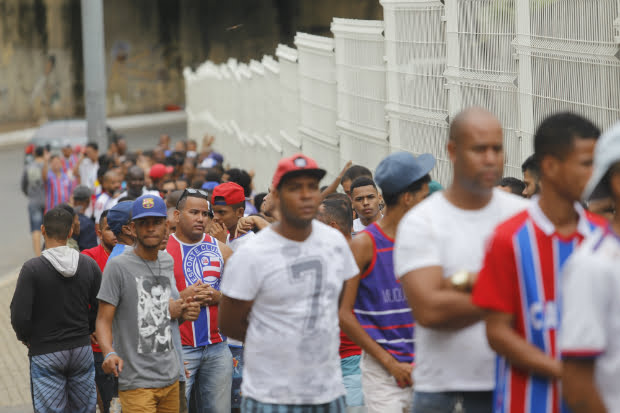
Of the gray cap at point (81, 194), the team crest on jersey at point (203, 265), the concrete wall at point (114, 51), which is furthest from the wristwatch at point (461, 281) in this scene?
the concrete wall at point (114, 51)

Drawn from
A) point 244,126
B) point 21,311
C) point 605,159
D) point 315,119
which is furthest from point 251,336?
point 244,126

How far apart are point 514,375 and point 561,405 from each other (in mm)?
185

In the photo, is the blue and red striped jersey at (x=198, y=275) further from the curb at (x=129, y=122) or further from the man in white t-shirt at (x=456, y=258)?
the curb at (x=129, y=122)

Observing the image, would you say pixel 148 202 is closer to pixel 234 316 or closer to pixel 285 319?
pixel 234 316

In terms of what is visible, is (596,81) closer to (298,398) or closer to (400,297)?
(400,297)

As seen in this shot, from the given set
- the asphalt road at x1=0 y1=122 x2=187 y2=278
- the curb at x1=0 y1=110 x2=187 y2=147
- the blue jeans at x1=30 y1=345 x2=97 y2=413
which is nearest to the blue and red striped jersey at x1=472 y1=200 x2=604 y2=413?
the blue jeans at x1=30 y1=345 x2=97 y2=413

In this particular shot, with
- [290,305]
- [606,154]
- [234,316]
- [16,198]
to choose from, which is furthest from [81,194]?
[16,198]

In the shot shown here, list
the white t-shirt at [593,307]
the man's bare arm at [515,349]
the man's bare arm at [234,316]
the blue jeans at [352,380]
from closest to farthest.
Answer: the white t-shirt at [593,307], the man's bare arm at [515,349], the man's bare arm at [234,316], the blue jeans at [352,380]

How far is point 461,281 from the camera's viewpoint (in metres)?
3.65

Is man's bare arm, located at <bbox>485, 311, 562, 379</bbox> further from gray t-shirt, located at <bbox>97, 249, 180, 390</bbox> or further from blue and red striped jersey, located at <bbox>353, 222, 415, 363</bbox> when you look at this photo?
gray t-shirt, located at <bbox>97, 249, 180, 390</bbox>

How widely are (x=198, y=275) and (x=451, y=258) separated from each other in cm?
352

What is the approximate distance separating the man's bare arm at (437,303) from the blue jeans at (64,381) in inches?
158

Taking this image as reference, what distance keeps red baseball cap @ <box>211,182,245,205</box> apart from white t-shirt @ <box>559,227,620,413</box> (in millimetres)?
5020

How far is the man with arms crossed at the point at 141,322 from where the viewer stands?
625cm
